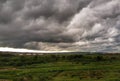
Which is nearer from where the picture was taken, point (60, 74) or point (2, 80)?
point (2, 80)

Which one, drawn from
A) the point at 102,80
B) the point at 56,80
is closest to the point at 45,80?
the point at 56,80

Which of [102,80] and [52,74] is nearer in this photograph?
[102,80]

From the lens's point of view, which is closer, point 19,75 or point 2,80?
point 2,80

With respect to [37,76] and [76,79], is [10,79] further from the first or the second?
[76,79]

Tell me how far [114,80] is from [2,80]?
267 feet

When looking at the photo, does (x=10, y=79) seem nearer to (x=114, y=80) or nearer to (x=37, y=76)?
(x=37, y=76)

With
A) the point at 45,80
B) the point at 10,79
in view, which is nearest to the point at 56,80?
the point at 45,80

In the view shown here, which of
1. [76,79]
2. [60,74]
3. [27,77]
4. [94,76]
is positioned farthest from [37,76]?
[94,76]

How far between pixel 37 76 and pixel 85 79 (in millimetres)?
39292

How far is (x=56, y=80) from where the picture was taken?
558 feet

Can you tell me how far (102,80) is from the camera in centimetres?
17038

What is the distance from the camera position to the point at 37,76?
622ft

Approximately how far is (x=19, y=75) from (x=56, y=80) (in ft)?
140

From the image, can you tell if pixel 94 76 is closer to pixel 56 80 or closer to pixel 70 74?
pixel 70 74
